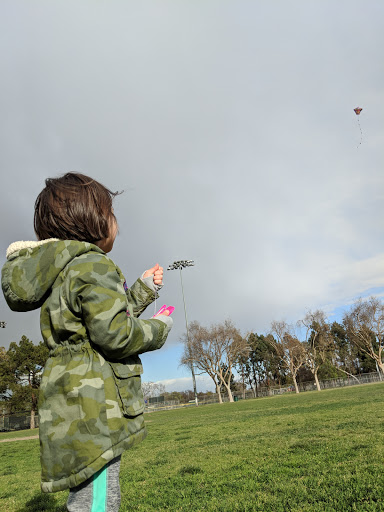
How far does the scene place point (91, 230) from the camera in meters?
1.82

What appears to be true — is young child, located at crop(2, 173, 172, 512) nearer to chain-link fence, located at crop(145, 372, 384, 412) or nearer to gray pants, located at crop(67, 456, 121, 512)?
gray pants, located at crop(67, 456, 121, 512)

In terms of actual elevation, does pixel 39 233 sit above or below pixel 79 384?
above

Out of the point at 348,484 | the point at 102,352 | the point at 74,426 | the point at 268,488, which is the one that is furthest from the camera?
the point at 268,488

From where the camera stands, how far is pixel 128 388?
157 cm

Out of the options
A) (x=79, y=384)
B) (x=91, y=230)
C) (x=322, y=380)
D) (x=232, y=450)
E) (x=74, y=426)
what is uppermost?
(x=91, y=230)

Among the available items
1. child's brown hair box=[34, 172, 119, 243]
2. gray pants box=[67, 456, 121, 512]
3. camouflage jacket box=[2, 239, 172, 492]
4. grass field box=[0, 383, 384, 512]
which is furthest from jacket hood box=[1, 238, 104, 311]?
grass field box=[0, 383, 384, 512]

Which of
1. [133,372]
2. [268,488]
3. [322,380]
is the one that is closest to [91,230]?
[133,372]

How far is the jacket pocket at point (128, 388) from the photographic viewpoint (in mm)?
1528

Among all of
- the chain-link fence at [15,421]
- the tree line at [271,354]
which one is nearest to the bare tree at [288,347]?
the tree line at [271,354]

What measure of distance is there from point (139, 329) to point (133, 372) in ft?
0.65

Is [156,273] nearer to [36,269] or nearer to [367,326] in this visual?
[36,269]

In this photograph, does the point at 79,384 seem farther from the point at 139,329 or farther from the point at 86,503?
the point at 86,503

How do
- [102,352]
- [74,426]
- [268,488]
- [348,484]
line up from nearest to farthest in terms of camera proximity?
[74,426] → [102,352] → [348,484] → [268,488]

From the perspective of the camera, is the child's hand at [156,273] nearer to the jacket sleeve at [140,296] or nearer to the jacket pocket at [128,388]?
the jacket sleeve at [140,296]
